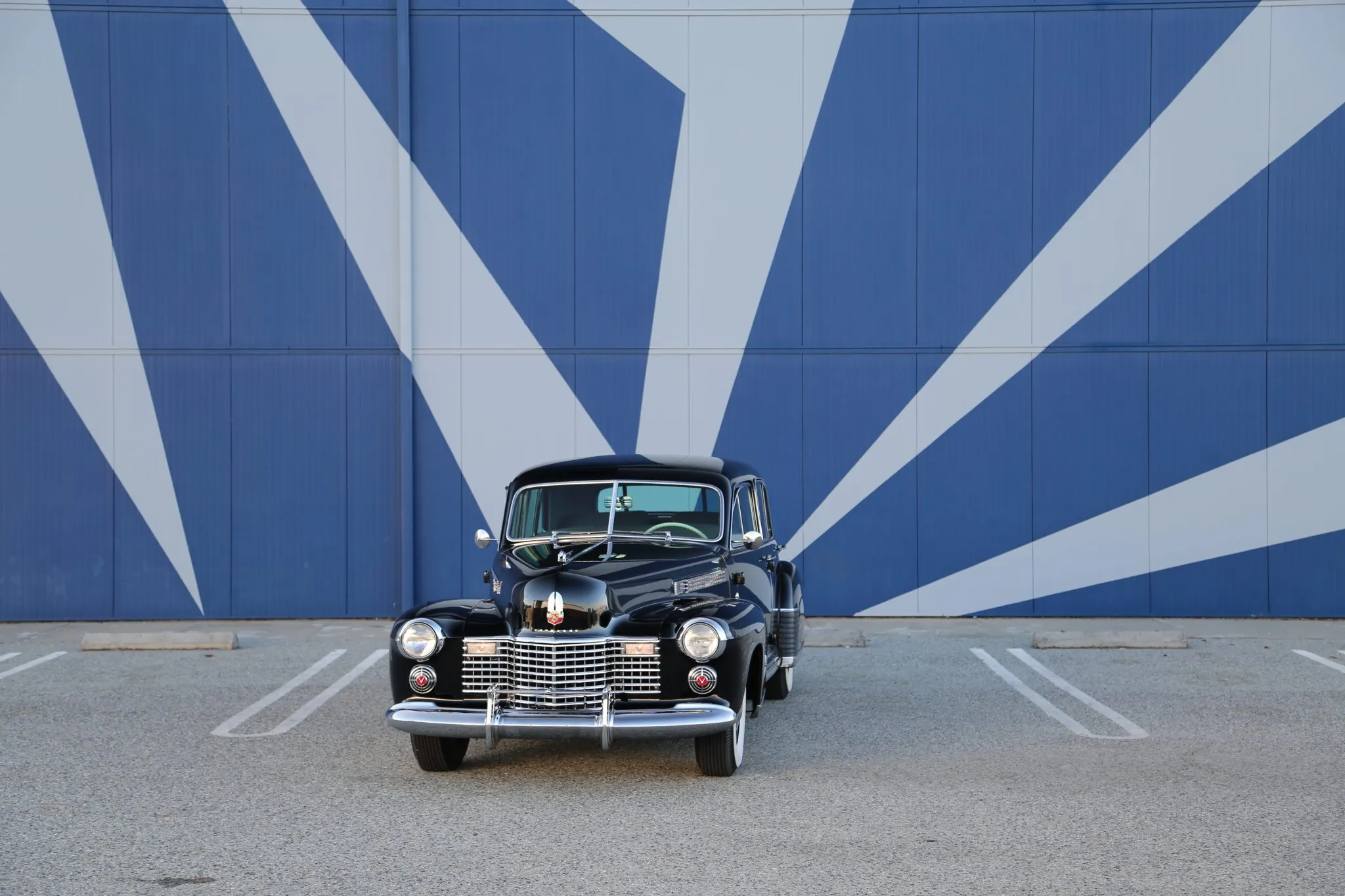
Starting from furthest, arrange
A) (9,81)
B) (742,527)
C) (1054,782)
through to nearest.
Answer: (9,81) → (742,527) → (1054,782)

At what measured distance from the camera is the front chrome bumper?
617cm

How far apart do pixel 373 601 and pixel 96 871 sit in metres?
8.32

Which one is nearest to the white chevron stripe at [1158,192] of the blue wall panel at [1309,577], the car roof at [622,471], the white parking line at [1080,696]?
the white parking line at [1080,696]

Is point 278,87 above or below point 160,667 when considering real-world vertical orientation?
above

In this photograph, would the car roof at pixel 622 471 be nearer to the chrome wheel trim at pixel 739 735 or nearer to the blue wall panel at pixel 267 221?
the chrome wheel trim at pixel 739 735

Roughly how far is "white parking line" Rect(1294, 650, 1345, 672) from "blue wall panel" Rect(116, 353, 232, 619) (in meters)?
10.4

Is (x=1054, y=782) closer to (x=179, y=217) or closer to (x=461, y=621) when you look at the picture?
(x=461, y=621)

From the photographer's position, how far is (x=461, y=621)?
673 centimetres

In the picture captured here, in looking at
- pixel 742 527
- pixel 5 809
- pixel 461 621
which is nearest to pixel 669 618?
pixel 461 621

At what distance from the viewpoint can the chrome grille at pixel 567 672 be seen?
21.0 ft

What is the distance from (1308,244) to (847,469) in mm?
5323

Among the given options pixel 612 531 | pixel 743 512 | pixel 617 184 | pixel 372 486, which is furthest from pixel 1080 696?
pixel 372 486

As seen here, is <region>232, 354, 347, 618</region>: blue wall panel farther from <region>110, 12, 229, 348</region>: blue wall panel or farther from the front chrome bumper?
the front chrome bumper

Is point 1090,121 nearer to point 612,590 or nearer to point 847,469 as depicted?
point 847,469
